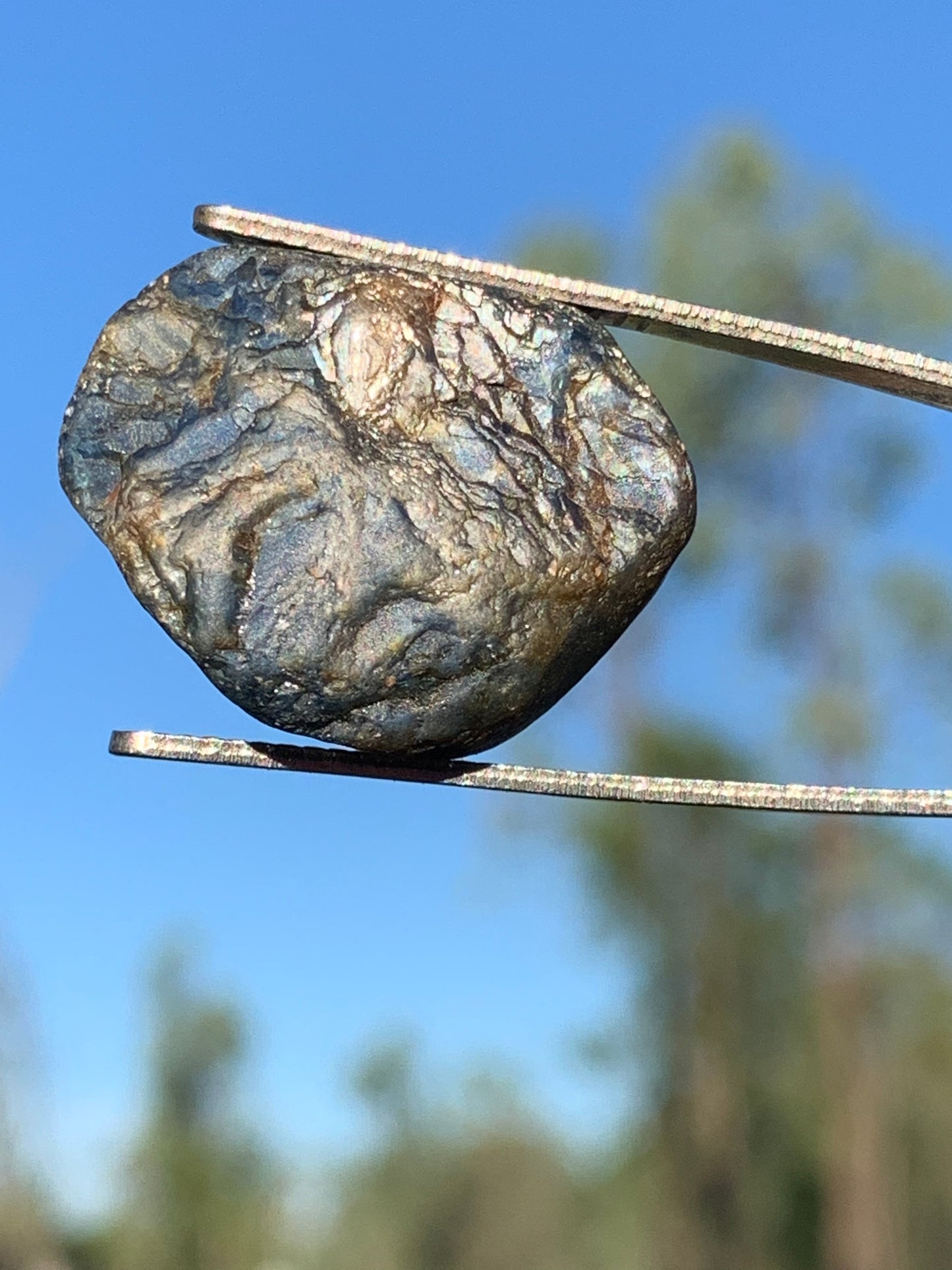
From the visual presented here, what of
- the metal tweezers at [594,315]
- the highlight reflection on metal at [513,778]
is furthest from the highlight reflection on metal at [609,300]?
the highlight reflection on metal at [513,778]

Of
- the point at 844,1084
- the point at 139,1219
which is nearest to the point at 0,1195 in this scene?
the point at 139,1219

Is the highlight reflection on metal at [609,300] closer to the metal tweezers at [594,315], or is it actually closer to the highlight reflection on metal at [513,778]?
the metal tweezers at [594,315]

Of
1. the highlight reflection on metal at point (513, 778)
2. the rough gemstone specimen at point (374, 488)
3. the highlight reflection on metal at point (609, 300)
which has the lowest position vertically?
the highlight reflection on metal at point (513, 778)

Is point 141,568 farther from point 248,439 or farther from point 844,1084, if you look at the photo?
point 844,1084

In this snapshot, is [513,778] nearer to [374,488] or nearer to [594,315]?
[374,488]

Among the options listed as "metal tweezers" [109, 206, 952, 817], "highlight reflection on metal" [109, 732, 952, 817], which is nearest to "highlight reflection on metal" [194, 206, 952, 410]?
"metal tweezers" [109, 206, 952, 817]

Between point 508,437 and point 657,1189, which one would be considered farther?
point 657,1189
